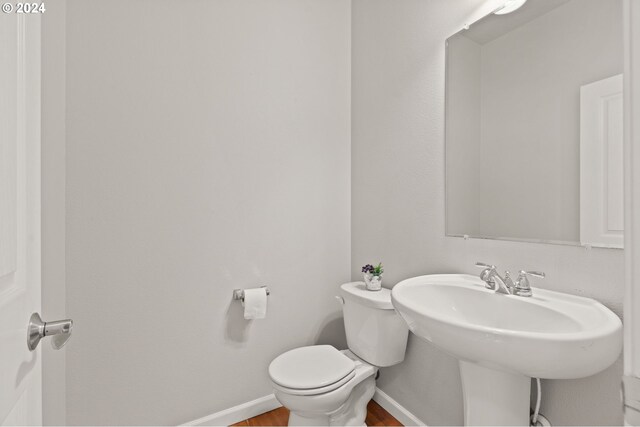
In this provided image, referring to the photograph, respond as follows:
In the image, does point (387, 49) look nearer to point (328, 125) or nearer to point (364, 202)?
point (328, 125)

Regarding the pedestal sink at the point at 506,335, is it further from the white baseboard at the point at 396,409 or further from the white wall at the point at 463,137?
the white baseboard at the point at 396,409

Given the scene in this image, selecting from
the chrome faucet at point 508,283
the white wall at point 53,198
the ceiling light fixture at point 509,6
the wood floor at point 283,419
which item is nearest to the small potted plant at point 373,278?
the chrome faucet at point 508,283

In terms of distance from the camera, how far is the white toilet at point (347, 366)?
1.30m

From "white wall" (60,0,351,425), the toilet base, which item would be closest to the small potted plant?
"white wall" (60,0,351,425)

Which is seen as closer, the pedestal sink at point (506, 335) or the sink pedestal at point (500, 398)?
the pedestal sink at point (506, 335)

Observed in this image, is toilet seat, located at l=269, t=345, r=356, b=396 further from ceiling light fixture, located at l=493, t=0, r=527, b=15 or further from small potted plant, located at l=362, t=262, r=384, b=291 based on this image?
ceiling light fixture, located at l=493, t=0, r=527, b=15

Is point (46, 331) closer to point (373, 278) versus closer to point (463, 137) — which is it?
point (373, 278)

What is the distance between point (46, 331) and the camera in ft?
1.80

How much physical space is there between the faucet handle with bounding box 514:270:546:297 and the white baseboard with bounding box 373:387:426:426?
91cm

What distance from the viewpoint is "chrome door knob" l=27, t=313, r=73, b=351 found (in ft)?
1.73

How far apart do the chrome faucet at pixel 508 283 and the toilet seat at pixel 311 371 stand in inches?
28.6
